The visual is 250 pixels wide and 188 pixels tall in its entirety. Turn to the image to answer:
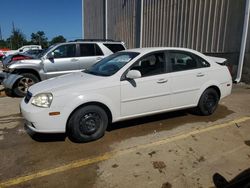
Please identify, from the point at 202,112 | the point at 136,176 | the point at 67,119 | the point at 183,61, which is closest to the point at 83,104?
the point at 67,119

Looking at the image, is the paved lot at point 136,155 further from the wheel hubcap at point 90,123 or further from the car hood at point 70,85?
the car hood at point 70,85

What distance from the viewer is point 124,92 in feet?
15.1

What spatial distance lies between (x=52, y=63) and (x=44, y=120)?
477 cm

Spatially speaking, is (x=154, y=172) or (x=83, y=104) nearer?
(x=154, y=172)

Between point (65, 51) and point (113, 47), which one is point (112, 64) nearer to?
point (65, 51)

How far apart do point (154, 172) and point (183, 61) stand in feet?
8.87

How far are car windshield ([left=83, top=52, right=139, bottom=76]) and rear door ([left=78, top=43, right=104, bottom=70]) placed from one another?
347 cm

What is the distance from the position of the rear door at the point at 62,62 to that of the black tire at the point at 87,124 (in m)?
4.51

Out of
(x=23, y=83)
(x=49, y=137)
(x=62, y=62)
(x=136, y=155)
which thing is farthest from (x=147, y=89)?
(x=23, y=83)

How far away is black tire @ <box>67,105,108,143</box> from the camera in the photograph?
168 inches

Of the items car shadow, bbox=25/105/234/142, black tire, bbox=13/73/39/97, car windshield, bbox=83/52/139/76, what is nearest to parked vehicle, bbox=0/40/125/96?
black tire, bbox=13/73/39/97

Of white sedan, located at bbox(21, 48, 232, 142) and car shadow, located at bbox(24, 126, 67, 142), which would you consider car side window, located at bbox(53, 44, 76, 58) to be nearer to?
white sedan, located at bbox(21, 48, 232, 142)

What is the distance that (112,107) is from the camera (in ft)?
14.9

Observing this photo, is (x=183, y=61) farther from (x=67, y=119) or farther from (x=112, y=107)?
(x=67, y=119)
